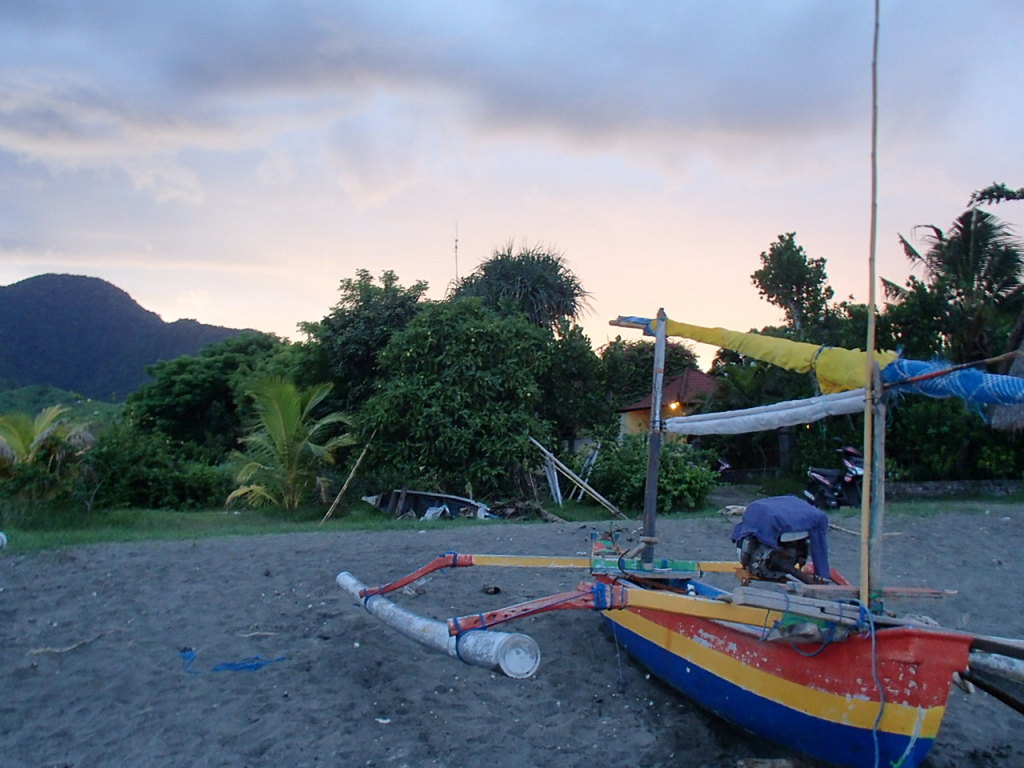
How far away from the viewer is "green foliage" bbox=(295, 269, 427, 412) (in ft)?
55.5

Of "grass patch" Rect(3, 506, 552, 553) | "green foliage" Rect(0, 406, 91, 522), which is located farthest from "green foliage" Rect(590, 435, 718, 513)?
"green foliage" Rect(0, 406, 91, 522)

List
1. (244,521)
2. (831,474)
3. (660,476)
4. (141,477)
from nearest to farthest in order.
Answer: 1. (244,521)
2. (660,476)
3. (831,474)
4. (141,477)

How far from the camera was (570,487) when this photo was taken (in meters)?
14.2

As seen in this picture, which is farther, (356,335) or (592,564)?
(356,335)

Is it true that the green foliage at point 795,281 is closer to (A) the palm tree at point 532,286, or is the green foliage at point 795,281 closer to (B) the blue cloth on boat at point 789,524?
(A) the palm tree at point 532,286

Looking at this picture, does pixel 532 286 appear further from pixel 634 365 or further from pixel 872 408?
pixel 872 408

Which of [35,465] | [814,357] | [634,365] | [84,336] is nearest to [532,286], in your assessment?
[634,365]

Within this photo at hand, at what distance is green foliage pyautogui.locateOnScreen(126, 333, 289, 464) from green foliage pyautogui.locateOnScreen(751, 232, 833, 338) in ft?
45.5

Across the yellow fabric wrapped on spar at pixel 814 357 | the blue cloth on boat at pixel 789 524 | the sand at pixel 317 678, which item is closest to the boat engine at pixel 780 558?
the blue cloth on boat at pixel 789 524

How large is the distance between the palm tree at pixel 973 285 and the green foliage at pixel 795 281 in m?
1.92

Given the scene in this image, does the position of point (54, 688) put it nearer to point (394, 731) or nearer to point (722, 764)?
point (394, 731)

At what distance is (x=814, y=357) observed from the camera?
4.58 metres

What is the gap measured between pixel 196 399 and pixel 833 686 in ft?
78.1

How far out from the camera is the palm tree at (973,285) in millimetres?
14891
